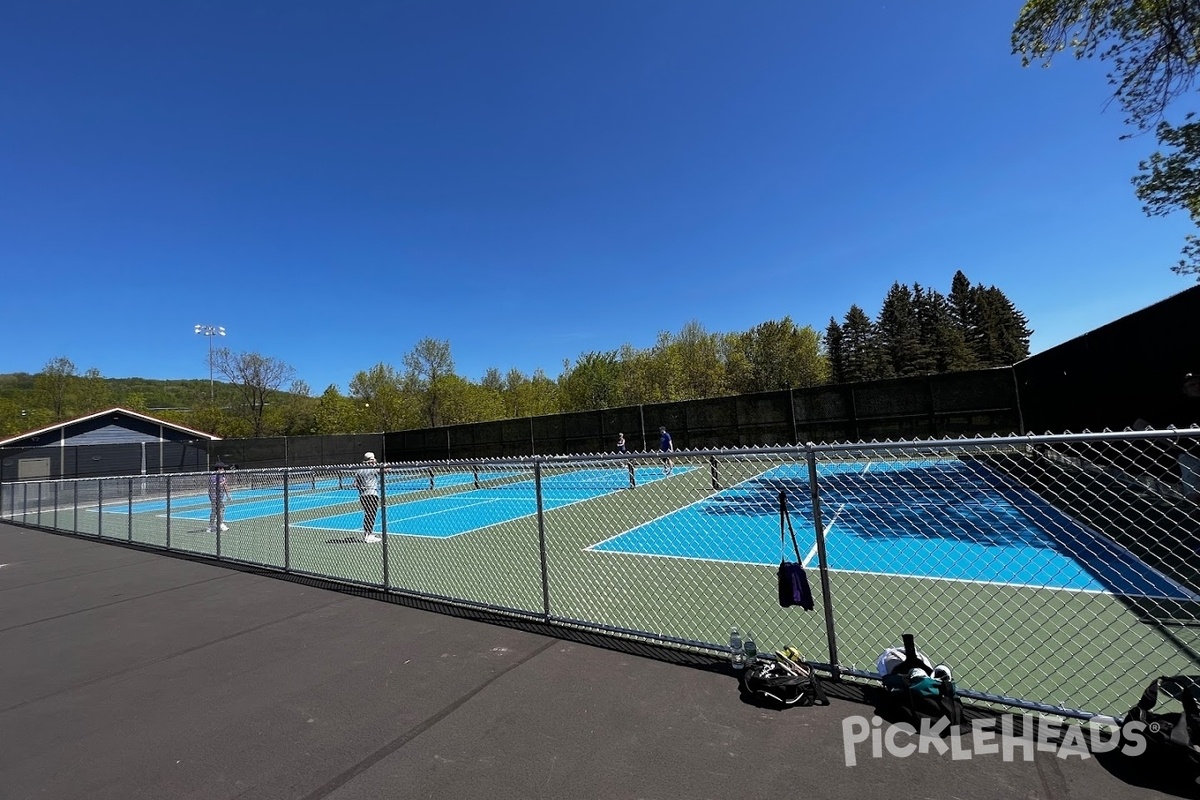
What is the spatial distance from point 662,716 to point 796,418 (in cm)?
2032

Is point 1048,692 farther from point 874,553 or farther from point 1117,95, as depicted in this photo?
point 1117,95

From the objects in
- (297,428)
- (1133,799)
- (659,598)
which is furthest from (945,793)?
(297,428)

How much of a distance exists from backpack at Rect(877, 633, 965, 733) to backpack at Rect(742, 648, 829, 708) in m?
0.40

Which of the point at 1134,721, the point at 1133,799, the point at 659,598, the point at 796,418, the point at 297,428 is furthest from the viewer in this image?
the point at 297,428

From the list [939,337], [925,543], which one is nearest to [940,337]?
[939,337]

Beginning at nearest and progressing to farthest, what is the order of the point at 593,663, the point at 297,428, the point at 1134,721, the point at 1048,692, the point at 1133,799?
1. the point at 1133,799
2. the point at 1134,721
3. the point at 1048,692
4. the point at 593,663
5. the point at 297,428

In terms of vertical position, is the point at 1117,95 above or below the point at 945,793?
above

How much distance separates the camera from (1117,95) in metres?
11.3

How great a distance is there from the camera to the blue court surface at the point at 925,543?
5699 millimetres

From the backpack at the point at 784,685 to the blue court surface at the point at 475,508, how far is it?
555 cm

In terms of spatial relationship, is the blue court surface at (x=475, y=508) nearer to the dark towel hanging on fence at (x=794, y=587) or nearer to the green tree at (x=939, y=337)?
the dark towel hanging on fence at (x=794, y=587)

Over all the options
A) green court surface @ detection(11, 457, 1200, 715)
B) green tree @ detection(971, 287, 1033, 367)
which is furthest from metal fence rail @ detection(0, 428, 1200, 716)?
green tree @ detection(971, 287, 1033, 367)

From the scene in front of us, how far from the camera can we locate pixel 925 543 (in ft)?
26.2

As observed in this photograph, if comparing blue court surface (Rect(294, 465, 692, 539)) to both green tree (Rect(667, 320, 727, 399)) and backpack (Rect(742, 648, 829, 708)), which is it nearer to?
backpack (Rect(742, 648, 829, 708))
